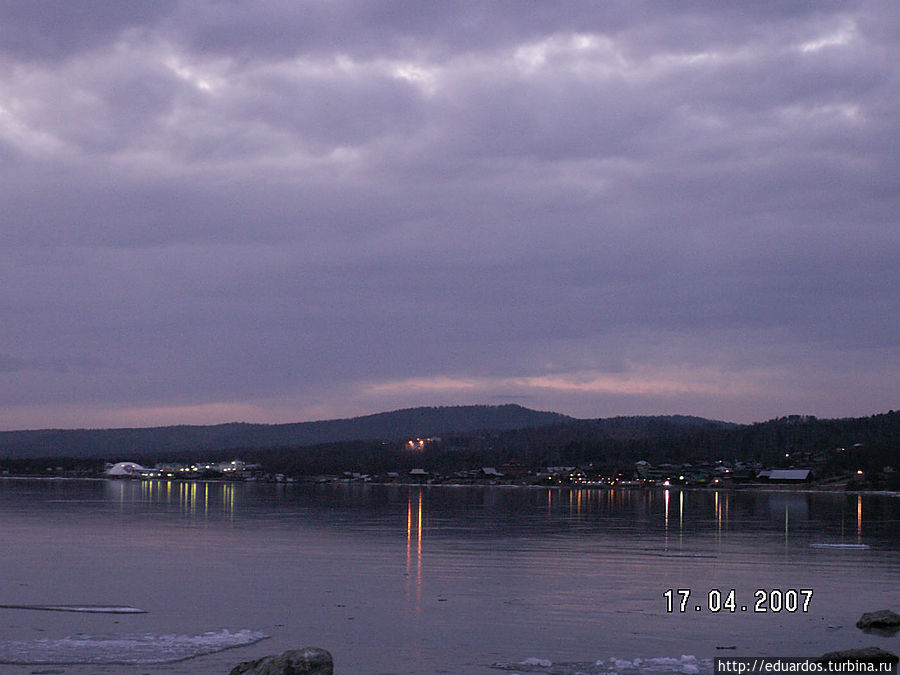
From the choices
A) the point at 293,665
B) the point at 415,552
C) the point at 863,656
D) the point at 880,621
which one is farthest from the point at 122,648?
the point at 415,552

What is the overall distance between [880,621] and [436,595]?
1380 centimetres

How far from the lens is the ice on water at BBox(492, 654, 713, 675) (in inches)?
861

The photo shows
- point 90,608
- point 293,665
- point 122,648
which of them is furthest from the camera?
point 90,608

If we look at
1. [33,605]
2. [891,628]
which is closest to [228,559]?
[33,605]

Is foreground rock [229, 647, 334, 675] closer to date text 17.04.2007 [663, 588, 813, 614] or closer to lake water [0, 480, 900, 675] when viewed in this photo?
lake water [0, 480, 900, 675]

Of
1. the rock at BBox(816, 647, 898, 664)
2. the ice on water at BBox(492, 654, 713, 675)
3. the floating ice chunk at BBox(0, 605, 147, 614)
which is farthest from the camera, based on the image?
the floating ice chunk at BBox(0, 605, 147, 614)

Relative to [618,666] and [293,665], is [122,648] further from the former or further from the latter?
[618,666]

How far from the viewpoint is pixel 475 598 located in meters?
32.7

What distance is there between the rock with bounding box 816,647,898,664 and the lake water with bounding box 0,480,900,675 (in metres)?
1.37

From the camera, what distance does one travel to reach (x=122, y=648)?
24203 mm

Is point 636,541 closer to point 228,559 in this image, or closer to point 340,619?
point 228,559

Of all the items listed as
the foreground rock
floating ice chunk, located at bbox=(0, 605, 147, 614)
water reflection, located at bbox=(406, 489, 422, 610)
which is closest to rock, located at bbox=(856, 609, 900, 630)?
water reflection, located at bbox=(406, 489, 422, 610)

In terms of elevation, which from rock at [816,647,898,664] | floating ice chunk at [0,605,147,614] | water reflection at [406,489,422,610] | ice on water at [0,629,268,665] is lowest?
water reflection at [406,489,422,610]

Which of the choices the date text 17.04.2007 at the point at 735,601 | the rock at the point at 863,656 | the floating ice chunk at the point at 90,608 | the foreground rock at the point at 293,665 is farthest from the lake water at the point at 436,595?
the foreground rock at the point at 293,665
